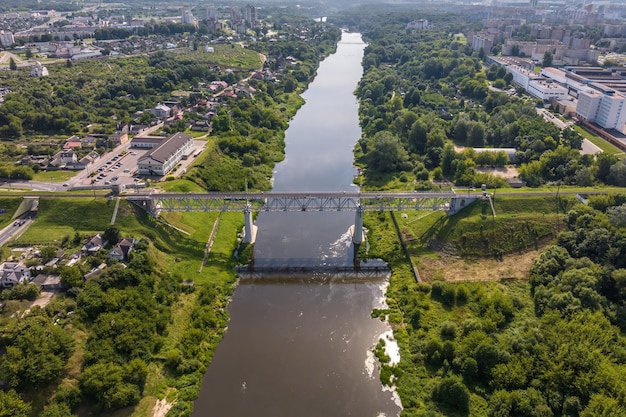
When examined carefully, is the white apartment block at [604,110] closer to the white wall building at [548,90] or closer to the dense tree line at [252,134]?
the white wall building at [548,90]

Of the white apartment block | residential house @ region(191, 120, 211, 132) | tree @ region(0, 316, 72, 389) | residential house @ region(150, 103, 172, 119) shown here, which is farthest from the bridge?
the white apartment block

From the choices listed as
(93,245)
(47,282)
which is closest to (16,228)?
(93,245)

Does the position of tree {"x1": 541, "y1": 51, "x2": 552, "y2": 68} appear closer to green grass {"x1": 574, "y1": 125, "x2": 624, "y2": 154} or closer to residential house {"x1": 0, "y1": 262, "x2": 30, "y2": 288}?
green grass {"x1": 574, "y1": 125, "x2": 624, "y2": 154}

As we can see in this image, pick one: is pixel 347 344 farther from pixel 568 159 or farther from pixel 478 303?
pixel 568 159

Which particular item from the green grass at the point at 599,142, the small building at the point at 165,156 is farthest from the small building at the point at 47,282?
the green grass at the point at 599,142

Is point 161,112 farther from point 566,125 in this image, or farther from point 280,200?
point 566,125
